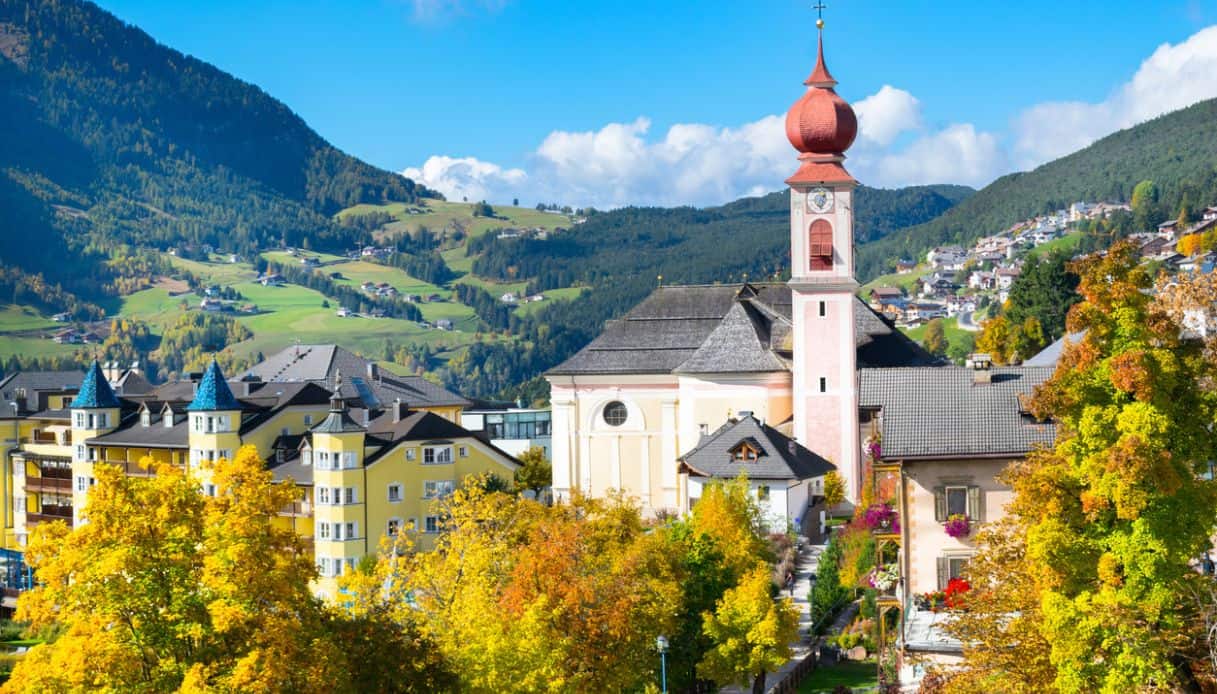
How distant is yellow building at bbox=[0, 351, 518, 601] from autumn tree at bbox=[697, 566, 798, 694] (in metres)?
18.7

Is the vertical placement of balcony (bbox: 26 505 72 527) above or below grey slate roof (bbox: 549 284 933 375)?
below

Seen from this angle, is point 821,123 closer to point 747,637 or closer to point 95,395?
point 747,637

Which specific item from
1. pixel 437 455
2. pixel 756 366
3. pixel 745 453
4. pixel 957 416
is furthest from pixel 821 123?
pixel 957 416

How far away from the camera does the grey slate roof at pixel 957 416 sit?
1777 inches

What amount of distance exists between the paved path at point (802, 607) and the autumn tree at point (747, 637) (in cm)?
149

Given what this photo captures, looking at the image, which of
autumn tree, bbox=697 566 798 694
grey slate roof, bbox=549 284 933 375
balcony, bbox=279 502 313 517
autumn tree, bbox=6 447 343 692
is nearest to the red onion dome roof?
grey slate roof, bbox=549 284 933 375

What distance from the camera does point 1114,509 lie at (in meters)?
33.8

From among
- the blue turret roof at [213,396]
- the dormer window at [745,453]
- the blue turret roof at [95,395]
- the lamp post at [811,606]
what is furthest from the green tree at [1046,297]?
the blue turret roof at [95,395]

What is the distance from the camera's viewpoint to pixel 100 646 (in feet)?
103

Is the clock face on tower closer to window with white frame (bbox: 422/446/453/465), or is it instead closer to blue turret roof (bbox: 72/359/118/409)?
window with white frame (bbox: 422/446/453/465)

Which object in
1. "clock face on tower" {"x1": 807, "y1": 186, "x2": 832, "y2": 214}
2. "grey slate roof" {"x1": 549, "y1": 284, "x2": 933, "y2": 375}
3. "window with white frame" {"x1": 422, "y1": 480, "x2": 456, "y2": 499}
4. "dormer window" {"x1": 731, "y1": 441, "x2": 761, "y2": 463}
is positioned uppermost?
"clock face on tower" {"x1": 807, "y1": 186, "x2": 832, "y2": 214}

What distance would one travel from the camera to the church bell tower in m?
77.6

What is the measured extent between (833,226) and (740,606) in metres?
31.7

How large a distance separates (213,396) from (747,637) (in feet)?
142
